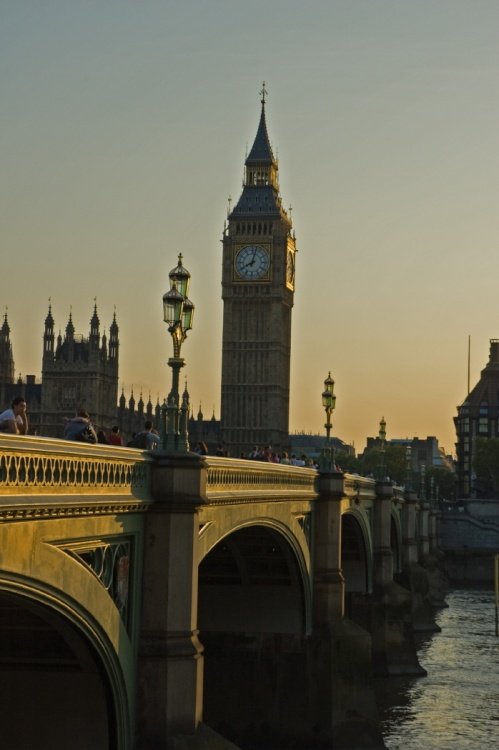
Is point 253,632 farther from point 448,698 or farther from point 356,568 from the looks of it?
point 356,568

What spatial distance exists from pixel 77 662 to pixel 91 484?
4.55 meters

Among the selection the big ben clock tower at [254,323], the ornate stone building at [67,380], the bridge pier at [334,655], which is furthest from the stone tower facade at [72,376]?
the bridge pier at [334,655]

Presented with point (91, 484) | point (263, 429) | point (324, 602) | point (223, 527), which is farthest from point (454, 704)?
point (263, 429)

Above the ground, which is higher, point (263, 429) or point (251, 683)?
point (263, 429)

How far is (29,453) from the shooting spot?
13398 mm

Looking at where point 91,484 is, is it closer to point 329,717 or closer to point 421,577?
point 329,717

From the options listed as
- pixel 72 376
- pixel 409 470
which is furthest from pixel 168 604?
pixel 72 376

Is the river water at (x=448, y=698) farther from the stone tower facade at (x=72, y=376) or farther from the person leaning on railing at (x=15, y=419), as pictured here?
the stone tower facade at (x=72, y=376)

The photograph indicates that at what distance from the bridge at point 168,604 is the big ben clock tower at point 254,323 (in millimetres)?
117972

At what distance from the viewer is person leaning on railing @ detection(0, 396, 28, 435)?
607 inches

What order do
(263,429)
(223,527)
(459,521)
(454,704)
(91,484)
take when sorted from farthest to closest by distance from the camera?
(263,429), (459,521), (454,704), (223,527), (91,484)

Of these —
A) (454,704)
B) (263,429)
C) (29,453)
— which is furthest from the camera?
(263,429)

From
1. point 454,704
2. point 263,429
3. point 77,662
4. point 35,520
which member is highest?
point 263,429

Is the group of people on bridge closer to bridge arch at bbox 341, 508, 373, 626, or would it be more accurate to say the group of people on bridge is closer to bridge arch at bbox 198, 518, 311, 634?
bridge arch at bbox 198, 518, 311, 634
